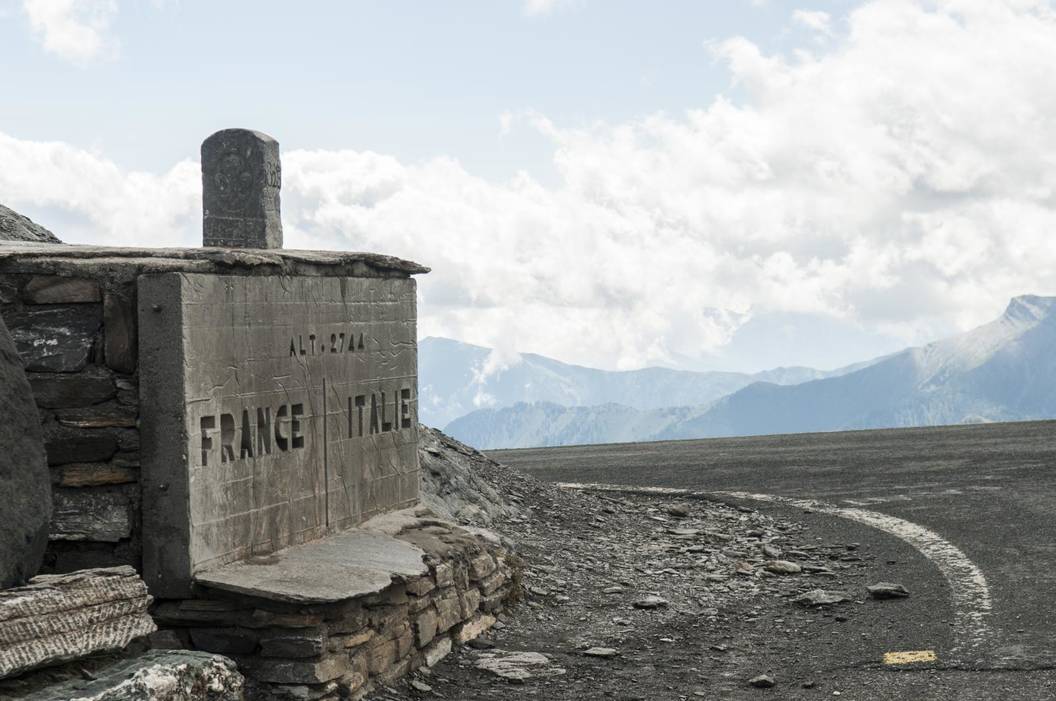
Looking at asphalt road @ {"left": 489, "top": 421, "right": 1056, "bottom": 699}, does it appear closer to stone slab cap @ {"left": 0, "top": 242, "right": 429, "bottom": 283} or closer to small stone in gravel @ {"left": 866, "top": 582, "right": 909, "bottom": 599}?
small stone in gravel @ {"left": 866, "top": 582, "right": 909, "bottom": 599}

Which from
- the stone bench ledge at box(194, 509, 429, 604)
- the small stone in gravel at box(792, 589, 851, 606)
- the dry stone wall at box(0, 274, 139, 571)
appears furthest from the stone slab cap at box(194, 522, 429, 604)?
the small stone in gravel at box(792, 589, 851, 606)

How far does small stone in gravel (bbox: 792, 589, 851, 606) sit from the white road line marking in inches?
36.0

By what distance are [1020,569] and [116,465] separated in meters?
8.06

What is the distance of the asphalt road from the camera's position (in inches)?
337

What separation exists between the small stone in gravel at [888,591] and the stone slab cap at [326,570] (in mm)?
4366

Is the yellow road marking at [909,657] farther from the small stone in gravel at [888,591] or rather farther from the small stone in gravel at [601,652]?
the small stone in gravel at [888,591]

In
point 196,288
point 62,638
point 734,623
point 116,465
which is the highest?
point 196,288

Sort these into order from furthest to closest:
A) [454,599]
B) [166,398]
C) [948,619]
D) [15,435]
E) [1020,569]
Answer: [1020,569]
[948,619]
[454,599]
[166,398]
[15,435]

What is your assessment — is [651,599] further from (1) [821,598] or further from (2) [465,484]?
(2) [465,484]

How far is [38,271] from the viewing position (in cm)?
744

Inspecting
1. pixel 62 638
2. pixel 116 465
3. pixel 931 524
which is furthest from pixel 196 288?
pixel 931 524

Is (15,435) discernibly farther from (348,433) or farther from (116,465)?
(348,433)

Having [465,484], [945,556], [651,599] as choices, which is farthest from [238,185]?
[945,556]

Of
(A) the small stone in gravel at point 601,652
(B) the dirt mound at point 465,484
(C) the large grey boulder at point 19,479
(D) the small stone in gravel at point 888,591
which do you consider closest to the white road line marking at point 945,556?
(D) the small stone in gravel at point 888,591
